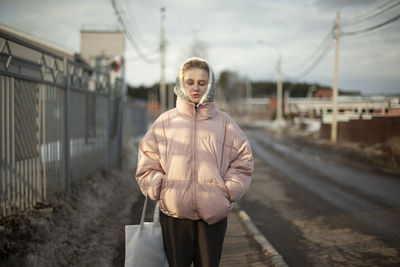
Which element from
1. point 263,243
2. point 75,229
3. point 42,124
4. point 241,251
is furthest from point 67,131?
point 263,243

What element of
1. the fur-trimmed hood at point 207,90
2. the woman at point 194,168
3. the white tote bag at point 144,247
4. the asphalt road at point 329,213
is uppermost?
the fur-trimmed hood at point 207,90

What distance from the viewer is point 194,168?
2291mm

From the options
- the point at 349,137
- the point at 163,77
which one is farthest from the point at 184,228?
the point at 163,77

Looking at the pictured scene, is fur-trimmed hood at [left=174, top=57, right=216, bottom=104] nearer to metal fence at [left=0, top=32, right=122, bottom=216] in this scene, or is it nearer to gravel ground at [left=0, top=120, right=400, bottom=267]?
gravel ground at [left=0, top=120, right=400, bottom=267]

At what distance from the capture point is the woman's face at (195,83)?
2.36m

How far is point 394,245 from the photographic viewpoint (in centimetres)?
440

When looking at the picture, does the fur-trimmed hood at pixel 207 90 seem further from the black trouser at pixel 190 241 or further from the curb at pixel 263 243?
the curb at pixel 263 243

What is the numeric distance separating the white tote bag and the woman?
0.21 ft

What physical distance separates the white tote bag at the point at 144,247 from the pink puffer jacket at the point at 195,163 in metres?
0.18

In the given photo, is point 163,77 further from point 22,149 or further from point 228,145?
point 228,145

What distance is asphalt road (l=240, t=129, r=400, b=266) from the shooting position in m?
4.27

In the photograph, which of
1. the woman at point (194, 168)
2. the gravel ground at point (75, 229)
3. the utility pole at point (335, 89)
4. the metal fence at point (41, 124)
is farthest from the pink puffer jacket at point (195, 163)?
the utility pole at point (335, 89)

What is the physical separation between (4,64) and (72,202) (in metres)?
2.41

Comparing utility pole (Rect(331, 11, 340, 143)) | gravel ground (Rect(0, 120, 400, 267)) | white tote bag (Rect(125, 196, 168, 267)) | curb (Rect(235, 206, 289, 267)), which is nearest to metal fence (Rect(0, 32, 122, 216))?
gravel ground (Rect(0, 120, 400, 267))
